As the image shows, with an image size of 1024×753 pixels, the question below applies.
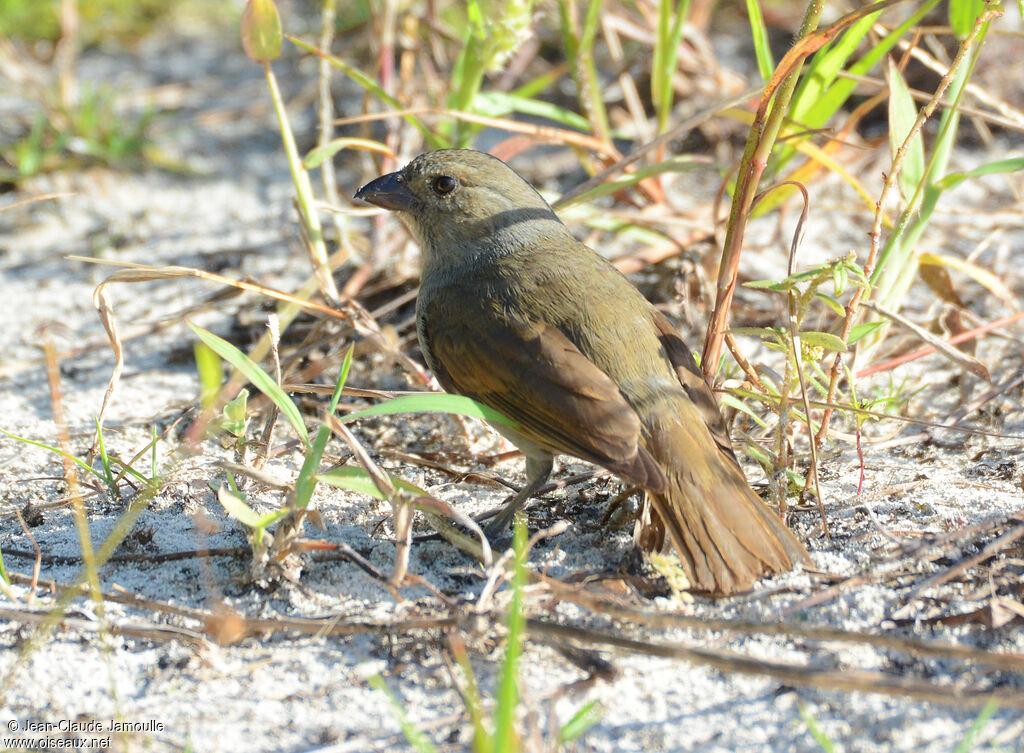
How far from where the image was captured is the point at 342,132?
16.9 feet

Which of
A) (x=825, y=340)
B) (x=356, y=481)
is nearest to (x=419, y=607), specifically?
(x=356, y=481)

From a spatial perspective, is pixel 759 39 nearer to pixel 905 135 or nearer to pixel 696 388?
pixel 905 135

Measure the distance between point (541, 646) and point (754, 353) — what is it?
2.06 meters

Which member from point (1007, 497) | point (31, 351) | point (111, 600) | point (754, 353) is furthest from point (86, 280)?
point (1007, 497)

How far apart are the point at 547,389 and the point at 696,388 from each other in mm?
445

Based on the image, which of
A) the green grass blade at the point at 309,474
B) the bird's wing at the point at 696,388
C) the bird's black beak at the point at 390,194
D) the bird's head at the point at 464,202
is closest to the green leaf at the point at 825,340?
the bird's wing at the point at 696,388

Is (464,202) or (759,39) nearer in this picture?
(759,39)

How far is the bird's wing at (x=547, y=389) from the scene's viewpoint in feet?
8.73

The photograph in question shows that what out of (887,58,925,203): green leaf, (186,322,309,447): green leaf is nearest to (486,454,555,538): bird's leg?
(186,322,309,447): green leaf

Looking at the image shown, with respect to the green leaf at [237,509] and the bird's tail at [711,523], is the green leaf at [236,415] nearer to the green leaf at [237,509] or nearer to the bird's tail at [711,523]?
the green leaf at [237,509]

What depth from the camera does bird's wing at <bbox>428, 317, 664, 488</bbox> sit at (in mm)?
2660

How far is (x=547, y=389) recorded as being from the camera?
2.81m

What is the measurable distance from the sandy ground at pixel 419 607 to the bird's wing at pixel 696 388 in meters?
0.37

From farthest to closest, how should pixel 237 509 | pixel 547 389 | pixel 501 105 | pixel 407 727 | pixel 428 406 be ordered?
pixel 501 105 → pixel 547 389 → pixel 428 406 → pixel 237 509 → pixel 407 727
